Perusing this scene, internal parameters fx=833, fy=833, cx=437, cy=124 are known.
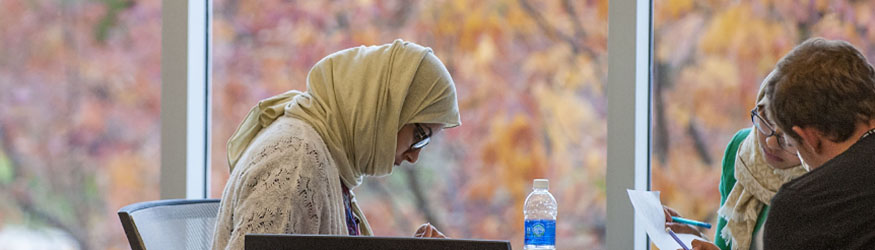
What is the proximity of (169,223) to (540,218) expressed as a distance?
111cm

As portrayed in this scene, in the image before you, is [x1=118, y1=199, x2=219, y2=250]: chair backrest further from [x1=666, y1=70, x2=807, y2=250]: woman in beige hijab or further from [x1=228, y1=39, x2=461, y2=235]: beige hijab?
[x1=666, y1=70, x2=807, y2=250]: woman in beige hijab

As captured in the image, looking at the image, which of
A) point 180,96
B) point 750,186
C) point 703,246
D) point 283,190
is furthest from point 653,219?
point 180,96

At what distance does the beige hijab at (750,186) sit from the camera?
2.14 meters

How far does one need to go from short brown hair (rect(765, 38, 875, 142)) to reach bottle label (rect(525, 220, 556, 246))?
0.95 metres

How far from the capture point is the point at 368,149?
1.81m

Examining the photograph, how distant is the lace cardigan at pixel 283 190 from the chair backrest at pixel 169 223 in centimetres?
25

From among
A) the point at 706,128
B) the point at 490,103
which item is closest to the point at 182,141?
the point at 490,103

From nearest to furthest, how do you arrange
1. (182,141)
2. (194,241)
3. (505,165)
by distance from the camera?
(194,241) < (505,165) < (182,141)

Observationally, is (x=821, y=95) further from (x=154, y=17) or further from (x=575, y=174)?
(x=154, y=17)

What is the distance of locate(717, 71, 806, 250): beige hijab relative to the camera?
7.03ft

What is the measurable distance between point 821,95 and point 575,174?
1.09 metres

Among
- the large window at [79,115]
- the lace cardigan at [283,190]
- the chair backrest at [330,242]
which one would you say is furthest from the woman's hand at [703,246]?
the large window at [79,115]

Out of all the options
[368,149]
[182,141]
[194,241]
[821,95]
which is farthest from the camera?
[182,141]

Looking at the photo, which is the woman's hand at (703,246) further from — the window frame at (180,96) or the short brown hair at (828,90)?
the window frame at (180,96)
